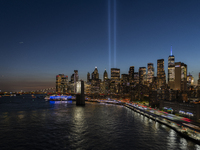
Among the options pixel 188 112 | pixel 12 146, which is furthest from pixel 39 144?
pixel 188 112

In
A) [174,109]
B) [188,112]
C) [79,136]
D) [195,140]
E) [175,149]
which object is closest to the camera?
[175,149]

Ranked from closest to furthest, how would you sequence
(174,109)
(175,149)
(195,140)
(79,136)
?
(175,149) → (195,140) → (79,136) → (174,109)

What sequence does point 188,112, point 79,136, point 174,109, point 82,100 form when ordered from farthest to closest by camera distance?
point 82,100 < point 174,109 < point 188,112 < point 79,136

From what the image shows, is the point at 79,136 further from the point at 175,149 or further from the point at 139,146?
the point at 175,149

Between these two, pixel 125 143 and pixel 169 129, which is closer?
pixel 125 143

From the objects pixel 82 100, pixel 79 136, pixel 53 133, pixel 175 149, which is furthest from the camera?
pixel 82 100

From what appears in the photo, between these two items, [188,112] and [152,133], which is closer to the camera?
[152,133]

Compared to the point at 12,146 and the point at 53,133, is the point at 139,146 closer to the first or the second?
the point at 53,133

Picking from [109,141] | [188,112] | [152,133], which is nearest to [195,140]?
[152,133]
